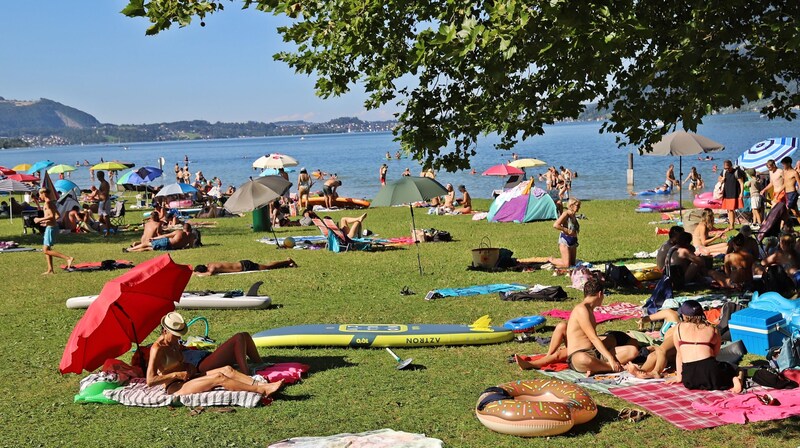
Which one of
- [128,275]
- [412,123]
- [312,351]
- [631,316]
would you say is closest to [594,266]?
[631,316]

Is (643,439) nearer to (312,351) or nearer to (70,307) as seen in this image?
(312,351)

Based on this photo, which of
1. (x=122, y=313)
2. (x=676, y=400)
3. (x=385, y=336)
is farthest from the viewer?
(x=385, y=336)

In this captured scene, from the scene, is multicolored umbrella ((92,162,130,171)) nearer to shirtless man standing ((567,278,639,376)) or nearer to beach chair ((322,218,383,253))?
beach chair ((322,218,383,253))

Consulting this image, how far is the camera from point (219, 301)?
1323 cm

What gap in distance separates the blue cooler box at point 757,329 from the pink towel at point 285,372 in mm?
4578

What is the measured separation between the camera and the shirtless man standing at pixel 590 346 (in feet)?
29.5

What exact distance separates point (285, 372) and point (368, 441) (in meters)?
2.28

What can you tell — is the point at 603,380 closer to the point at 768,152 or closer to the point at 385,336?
the point at 385,336

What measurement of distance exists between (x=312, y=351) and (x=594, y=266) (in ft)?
23.4

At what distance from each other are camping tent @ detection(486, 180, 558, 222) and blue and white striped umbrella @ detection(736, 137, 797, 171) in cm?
507

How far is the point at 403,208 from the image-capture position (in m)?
31.0

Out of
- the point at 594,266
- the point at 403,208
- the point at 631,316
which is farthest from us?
the point at 403,208

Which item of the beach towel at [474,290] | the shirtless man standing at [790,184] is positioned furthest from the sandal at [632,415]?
the shirtless man standing at [790,184]

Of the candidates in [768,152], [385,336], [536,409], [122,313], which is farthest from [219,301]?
[768,152]
